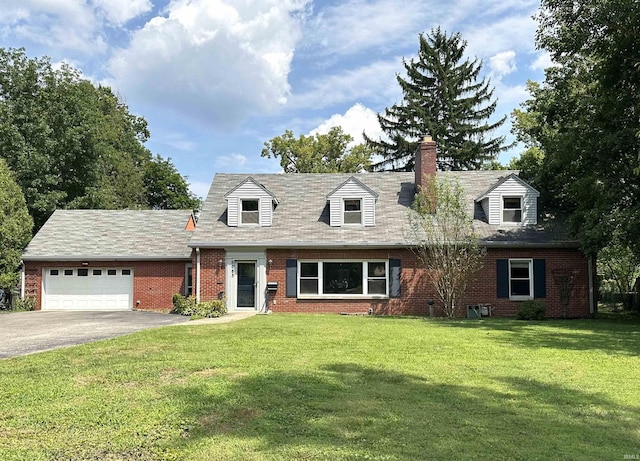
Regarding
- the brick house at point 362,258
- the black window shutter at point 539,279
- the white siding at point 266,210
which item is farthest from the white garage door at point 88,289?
the black window shutter at point 539,279

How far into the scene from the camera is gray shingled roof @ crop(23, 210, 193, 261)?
70.7 ft

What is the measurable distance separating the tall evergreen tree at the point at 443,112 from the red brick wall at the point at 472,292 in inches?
880

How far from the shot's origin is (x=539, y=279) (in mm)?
18609

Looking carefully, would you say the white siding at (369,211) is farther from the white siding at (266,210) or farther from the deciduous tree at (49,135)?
the deciduous tree at (49,135)

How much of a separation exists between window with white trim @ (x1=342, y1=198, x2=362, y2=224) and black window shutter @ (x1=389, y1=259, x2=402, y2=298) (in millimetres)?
2277

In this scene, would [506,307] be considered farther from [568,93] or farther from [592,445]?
[592,445]

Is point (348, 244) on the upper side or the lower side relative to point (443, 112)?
lower

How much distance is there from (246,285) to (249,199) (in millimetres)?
3504

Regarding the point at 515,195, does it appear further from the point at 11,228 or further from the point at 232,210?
the point at 11,228

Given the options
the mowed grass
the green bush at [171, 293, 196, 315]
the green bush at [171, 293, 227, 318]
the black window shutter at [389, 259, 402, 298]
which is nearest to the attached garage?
the green bush at [171, 293, 196, 315]

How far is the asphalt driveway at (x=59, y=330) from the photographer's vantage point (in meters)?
10.4

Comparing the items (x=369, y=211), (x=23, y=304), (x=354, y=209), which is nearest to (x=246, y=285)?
(x=354, y=209)

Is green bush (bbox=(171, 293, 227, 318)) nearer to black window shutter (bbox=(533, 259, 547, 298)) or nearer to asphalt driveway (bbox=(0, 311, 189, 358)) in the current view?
asphalt driveway (bbox=(0, 311, 189, 358))

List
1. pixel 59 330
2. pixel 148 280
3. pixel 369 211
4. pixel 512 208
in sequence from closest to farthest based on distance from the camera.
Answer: pixel 59 330
pixel 512 208
pixel 369 211
pixel 148 280
